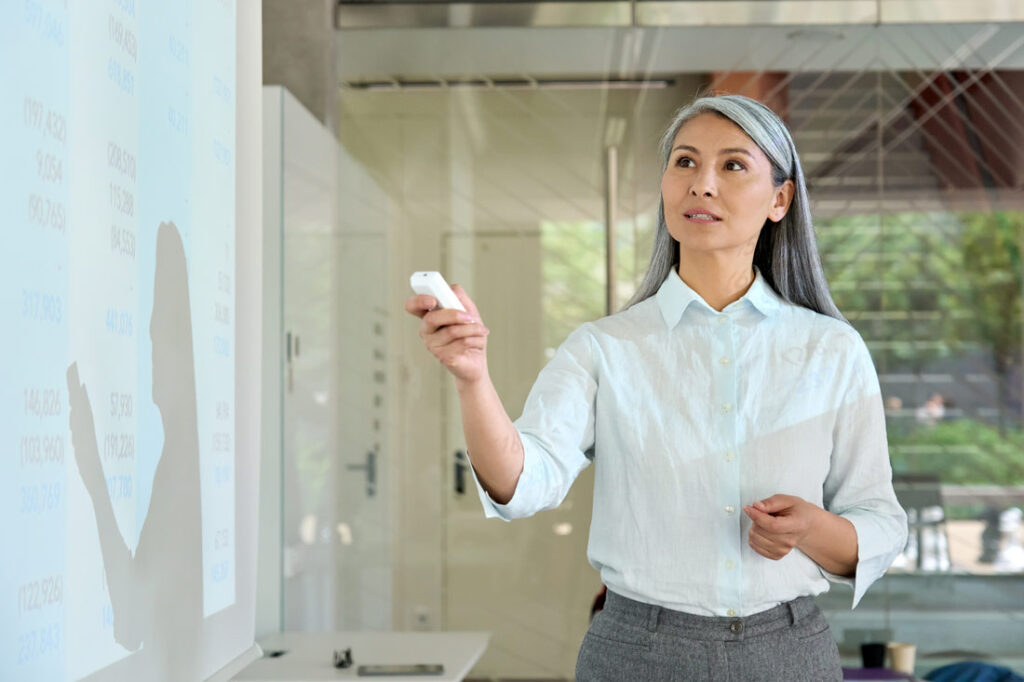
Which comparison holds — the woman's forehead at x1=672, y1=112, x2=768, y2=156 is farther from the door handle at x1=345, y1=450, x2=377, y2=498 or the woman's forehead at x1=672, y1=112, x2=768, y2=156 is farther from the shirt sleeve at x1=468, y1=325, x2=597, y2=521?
the door handle at x1=345, y1=450, x2=377, y2=498

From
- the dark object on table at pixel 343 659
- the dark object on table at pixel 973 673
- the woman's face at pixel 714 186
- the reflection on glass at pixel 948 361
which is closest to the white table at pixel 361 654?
the dark object on table at pixel 343 659

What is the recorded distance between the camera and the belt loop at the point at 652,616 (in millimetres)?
1362

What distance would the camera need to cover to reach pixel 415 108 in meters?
4.41

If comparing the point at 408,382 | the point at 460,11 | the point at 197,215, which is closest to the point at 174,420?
the point at 197,215

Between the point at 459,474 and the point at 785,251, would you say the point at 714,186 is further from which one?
the point at 459,474

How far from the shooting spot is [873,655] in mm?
3881

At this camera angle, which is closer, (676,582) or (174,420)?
(676,582)

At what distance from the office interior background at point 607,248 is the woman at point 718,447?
2.78 m

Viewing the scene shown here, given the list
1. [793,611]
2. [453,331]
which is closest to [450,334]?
[453,331]

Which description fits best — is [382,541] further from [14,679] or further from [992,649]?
[14,679]

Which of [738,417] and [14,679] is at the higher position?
[738,417]

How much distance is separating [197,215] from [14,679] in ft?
2.73

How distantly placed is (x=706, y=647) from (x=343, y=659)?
1677mm

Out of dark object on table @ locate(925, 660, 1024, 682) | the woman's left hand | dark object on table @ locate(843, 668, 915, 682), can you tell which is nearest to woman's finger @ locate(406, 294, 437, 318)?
the woman's left hand
